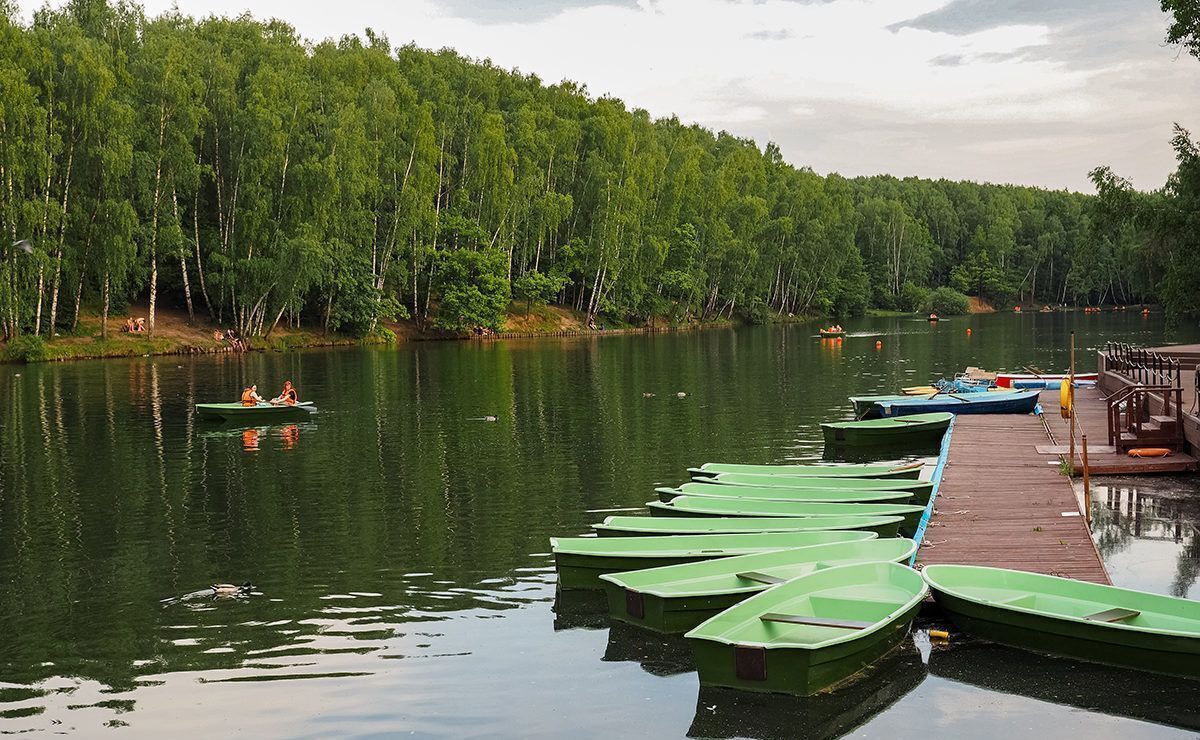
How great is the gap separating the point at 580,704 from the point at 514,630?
270cm

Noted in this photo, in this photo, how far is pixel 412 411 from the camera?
39312 millimetres

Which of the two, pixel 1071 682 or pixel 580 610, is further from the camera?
pixel 580 610

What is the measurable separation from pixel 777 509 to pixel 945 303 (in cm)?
14043

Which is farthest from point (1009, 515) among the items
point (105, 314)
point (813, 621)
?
point (105, 314)

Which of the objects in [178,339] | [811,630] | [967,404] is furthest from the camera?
[178,339]

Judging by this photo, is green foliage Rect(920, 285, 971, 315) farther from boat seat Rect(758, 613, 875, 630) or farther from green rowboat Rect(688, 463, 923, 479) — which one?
boat seat Rect(758, 613, 875, 630)

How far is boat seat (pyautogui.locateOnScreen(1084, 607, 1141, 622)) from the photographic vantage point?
1280 centimetres

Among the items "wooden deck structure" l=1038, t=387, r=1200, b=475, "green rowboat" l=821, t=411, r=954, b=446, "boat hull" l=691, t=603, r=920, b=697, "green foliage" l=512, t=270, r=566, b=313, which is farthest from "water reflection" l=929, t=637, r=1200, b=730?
"green foliage" l=512, t=270, r=566, b=313

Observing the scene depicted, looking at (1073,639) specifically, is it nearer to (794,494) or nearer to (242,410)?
(794,494)

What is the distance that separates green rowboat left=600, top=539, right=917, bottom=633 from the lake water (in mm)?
385

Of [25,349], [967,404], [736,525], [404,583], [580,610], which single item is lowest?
[580,610]

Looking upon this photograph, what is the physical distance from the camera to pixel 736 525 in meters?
17.8

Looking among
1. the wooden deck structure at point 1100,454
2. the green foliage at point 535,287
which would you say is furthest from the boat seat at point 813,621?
the green foliage at point 535,287

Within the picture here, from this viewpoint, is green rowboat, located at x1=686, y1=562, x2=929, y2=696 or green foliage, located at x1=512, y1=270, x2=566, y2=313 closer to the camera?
green rowboat, located at x1=686, y1=562, x2=929, y2=696
